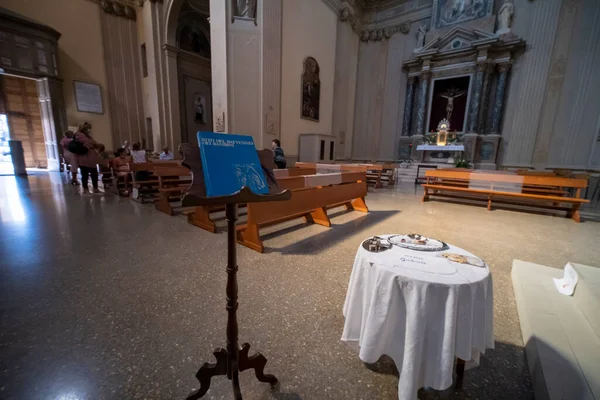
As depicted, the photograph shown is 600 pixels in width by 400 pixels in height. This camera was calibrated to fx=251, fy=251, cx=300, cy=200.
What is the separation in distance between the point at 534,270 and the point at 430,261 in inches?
70.9

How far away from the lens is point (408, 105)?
1248 cm

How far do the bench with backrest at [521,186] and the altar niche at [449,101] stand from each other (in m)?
6.92

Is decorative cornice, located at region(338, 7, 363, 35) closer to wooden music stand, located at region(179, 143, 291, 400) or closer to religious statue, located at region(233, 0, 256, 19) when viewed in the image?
religious statue, located at region(233, 0, 256, 19)

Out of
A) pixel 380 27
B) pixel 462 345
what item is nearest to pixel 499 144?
pixel 380 27

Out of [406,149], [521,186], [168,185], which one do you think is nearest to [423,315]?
[168,185]

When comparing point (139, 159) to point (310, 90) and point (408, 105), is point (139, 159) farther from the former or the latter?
point (408, 105)

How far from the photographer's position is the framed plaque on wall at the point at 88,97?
35.5ft

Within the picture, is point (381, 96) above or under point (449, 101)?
above

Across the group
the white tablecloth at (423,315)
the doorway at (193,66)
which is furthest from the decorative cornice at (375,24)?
the white tablecloth at (423,315)

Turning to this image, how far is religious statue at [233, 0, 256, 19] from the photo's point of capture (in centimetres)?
773

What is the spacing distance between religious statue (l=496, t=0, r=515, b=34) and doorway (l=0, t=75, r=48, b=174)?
2067cm

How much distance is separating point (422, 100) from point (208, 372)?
44.7 feet

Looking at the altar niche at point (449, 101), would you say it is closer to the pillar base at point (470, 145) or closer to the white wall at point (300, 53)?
the pillar base at point (470, 145)

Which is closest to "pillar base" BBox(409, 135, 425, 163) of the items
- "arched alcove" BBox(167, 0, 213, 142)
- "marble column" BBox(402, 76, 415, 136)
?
"marble column" BBox(402, 76, 415, 136)
